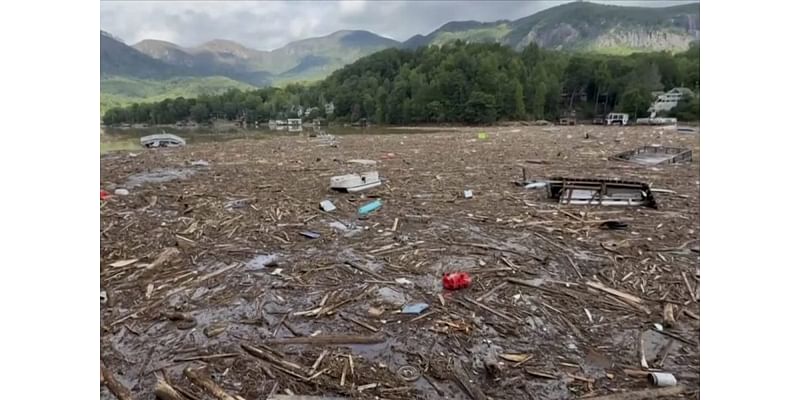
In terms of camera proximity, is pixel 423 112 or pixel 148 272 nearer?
pixel 148 272

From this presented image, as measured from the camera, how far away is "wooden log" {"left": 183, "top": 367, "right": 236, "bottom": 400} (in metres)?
2.84

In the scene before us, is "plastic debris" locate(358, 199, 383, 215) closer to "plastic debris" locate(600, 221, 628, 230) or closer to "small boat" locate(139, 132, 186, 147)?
"plastic debris" locate(600, 221, 628, 230)

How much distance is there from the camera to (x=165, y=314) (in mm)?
4027

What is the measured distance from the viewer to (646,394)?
112 inches

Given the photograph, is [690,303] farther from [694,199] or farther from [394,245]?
[694,199]

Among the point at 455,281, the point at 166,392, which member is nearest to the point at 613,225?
the point at 455,281

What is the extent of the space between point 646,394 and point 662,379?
0.23 m

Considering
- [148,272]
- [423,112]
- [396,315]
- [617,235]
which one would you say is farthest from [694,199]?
[423,112]

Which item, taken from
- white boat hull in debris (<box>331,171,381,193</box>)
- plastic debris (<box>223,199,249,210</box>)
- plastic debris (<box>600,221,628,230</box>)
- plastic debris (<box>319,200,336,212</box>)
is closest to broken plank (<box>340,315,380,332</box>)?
plastic debris (<box>319,200,336,212</box>)

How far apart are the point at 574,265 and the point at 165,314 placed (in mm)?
4584

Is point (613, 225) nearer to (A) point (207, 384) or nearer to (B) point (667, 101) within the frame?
(A) point (207, 384)

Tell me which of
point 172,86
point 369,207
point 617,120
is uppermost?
point 172,86

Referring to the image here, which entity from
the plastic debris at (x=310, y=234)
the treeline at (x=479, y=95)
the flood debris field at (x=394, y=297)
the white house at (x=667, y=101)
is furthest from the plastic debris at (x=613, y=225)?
the treeline at (x=479, y=95)

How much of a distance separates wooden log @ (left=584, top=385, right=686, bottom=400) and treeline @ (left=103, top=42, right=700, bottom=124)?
61.0m
